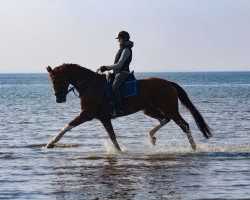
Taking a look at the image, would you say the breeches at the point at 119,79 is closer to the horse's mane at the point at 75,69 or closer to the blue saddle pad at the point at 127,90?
the blue saddle pad at the point at 127,90

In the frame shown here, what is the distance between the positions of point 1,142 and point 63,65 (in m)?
4.39

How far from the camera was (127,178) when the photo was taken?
11.8 m

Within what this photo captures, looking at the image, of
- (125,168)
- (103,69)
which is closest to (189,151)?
Answer: (103,69)

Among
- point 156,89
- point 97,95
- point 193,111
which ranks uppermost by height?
point 156,89

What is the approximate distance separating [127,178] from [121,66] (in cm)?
414

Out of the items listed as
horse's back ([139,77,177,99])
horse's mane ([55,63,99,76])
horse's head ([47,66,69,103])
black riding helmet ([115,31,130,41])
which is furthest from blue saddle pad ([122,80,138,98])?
horse's head ([47,66,69,103])

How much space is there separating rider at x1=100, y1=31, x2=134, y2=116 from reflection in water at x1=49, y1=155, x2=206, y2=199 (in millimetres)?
1446

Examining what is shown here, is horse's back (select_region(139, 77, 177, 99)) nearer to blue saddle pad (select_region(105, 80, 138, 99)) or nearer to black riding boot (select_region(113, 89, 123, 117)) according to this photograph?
blue saddle pad (select_region(105, 80, 138, 99))

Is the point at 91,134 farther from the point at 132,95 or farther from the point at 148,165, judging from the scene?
the point at 148,165

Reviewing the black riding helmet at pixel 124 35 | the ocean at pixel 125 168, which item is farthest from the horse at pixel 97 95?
the black riding helmet at pixel 124 35

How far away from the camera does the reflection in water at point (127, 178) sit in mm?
10297

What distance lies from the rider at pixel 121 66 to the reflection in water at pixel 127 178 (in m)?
1.45

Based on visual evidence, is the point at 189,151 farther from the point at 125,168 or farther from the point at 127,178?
the point at 127,178

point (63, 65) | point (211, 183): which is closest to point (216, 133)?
point (63, 65)
